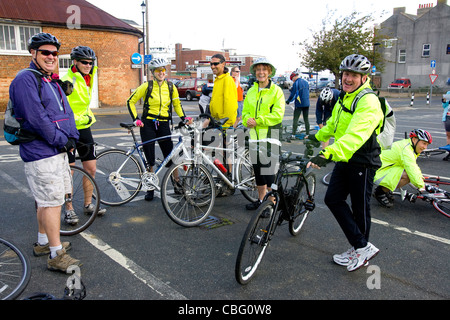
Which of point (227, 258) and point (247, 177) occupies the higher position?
point (247, 177)

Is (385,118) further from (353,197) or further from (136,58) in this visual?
(136,58)

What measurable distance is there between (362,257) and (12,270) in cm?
308

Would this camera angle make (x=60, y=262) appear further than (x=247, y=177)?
No

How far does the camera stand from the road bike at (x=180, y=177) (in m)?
4.76

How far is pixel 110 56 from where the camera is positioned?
20.8m

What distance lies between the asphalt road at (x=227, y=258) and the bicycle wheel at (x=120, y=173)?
0.72ft

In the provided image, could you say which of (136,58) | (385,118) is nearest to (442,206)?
(385,118)

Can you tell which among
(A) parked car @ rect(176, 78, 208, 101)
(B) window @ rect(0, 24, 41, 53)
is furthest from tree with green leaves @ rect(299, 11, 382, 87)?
(B) window @ rect(0, 24, 41, 53)

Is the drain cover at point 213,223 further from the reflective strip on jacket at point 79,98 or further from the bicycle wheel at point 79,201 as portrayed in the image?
the reflective strip on jacket at point 79,98

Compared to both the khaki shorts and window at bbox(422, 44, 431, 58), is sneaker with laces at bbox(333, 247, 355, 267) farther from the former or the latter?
window at bbox(422, 44, 431, 58)

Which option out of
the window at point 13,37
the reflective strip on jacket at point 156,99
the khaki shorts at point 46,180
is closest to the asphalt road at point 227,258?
the khaki shorts at point 46,180

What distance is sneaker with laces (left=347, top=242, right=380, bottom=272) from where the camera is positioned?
141 inches

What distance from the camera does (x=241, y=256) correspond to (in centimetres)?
315
